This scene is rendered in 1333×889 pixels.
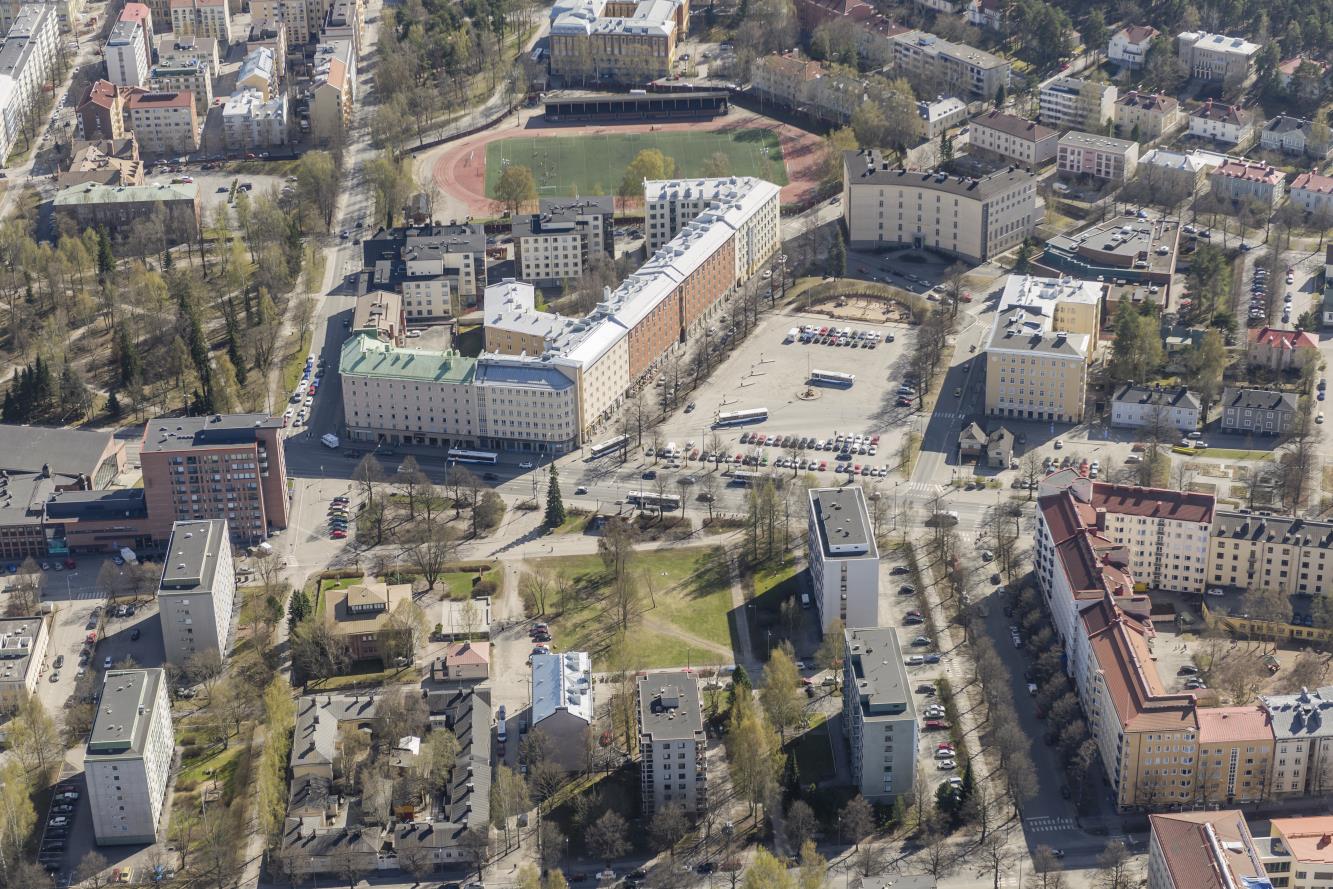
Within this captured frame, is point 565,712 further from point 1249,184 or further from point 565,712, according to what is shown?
point 1249,184

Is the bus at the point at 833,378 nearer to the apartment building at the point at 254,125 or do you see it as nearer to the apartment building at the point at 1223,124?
the apartment building at the point at 1223,124

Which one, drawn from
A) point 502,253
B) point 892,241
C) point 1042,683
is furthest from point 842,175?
point 1042,683

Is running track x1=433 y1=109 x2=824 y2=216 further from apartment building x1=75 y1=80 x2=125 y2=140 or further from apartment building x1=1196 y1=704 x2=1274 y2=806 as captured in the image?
apartment building x1=1196 y1=704 x2=1274 y2=806

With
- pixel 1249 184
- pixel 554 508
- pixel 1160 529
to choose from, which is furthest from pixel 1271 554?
pixel 1249 184

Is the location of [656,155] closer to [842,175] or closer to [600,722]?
[842,175]

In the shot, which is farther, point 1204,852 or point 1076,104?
point 1076,104

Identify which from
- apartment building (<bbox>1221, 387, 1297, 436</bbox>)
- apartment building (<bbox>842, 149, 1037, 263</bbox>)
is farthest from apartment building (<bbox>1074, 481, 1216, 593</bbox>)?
apartment building (<bbox>842, 149, 1037, 263</bbox>)

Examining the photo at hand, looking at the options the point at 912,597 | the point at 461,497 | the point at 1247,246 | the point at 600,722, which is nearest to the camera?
the point at 600,722
